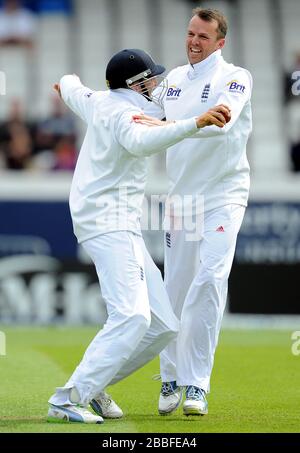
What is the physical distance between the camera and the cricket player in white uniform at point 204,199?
7.07m

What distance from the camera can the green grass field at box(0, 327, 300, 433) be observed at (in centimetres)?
640

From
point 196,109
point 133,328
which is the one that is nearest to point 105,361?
point 133,328

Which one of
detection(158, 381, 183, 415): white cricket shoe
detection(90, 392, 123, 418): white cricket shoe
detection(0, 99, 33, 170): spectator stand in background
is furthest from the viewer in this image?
detection(0, 99, 33, 170): spectator stand in background

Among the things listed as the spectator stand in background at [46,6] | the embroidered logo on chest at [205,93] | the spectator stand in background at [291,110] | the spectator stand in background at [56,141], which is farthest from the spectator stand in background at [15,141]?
the embroidered logo on chest at [205,93]

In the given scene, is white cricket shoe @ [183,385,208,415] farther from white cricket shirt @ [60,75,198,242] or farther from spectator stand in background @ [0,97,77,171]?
spectator stand in background @ [0,97,77,171]

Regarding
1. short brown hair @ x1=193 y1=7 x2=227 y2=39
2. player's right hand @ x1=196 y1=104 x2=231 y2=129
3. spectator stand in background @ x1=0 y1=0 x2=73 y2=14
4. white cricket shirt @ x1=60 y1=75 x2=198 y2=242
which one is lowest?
white cricket shirt @ x1=60 y1=75 x2=198 y2=242

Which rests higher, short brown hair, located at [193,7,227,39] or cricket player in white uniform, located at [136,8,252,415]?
short brown hair, located at [193,7,227,39]

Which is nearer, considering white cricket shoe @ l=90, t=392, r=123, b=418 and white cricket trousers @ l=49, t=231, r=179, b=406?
white cricket trousers @ l=49, t=231, r=179, b=406

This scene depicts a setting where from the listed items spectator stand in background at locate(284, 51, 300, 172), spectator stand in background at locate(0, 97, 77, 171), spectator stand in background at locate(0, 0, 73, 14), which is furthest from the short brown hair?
spectator stand in background at locate(0, 0, 73, 14)

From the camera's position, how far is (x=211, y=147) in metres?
7.20

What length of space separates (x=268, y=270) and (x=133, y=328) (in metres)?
8.26

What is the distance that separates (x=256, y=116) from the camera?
19.3 metres

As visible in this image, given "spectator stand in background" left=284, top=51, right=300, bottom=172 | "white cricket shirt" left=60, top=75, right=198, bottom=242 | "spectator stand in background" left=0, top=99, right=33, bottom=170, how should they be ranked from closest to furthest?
"white cricket shirt" left=60, top=75, right=198, bottom=242 → "spectator stand in background" left=0, top=99, right=33, bottom=170 → "spectator stand in background" left=284, top=51, right=300, bottom=172

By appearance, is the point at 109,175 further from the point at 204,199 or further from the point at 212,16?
the point at 212,16
